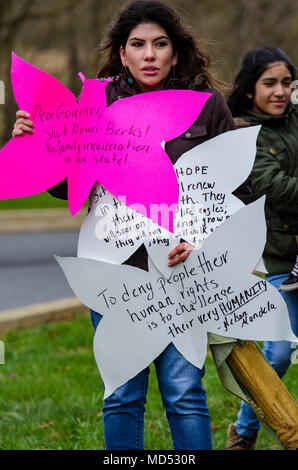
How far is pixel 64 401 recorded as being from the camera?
3840 mm

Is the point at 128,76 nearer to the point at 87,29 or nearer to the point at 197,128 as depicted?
the point at 197,128

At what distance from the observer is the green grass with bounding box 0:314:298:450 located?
3.36 meters

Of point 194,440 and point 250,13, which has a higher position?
point 250,13

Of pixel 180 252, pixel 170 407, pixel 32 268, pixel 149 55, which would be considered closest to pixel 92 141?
pixel 149 55

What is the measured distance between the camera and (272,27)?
12.6 meters

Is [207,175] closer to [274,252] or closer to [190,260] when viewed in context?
[190,260]

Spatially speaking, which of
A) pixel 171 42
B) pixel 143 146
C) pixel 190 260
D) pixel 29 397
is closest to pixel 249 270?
pixel 190 260

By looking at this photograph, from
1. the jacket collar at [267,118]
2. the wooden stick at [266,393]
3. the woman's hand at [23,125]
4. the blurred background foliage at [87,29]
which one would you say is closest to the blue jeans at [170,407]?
the wooden stick at [266,393]

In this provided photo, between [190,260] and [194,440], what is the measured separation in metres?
0.60

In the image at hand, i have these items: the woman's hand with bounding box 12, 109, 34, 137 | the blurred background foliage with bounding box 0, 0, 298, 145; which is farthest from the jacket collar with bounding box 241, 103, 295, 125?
the blurred background foliage with bounding box 0, 0, 298, 145

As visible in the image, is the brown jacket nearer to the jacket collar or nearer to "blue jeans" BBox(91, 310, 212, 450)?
"blue jeans" BBox(91, 310, 212, 450)

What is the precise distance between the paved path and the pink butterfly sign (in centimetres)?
471

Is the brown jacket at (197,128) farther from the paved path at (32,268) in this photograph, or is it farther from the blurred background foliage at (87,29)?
the blurred background foliage at (87,29)

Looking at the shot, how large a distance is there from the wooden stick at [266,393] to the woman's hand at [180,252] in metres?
0.35
